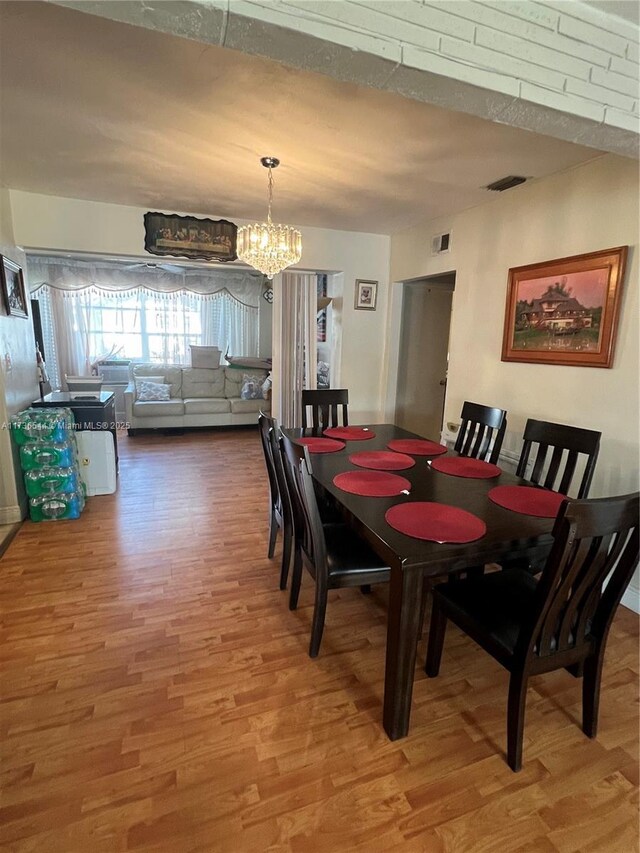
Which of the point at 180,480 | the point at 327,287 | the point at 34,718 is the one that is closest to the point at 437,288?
the point at 327,287

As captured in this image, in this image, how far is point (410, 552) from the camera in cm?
132

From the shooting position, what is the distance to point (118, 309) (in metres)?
6.82

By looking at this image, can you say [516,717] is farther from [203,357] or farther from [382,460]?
[203,357]

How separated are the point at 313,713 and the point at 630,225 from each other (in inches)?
107

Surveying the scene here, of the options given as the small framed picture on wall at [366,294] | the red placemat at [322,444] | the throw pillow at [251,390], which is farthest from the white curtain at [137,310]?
the red placemat at [322,444]

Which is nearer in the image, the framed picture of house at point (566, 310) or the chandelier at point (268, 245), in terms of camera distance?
the framed picture of house at point (566, 310)

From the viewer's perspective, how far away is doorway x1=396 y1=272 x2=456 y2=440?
14.6ft

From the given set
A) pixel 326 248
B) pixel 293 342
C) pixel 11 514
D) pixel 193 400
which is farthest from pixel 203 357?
pixel 11 514

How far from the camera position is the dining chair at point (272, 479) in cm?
218

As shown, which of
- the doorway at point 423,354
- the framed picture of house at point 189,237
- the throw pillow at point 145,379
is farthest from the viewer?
the throw pillow at point 145,379

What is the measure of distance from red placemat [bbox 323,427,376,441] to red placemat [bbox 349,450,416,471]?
298mm

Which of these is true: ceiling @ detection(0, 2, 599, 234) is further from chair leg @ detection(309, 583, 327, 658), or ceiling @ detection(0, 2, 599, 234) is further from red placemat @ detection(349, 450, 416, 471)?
chair leg @ detection(309, 583, 327, 658)

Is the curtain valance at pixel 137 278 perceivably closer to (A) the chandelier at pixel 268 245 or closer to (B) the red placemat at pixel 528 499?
(A) the chandelier at pixel 268 245

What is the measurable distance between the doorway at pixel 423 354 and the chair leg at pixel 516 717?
3.49m
